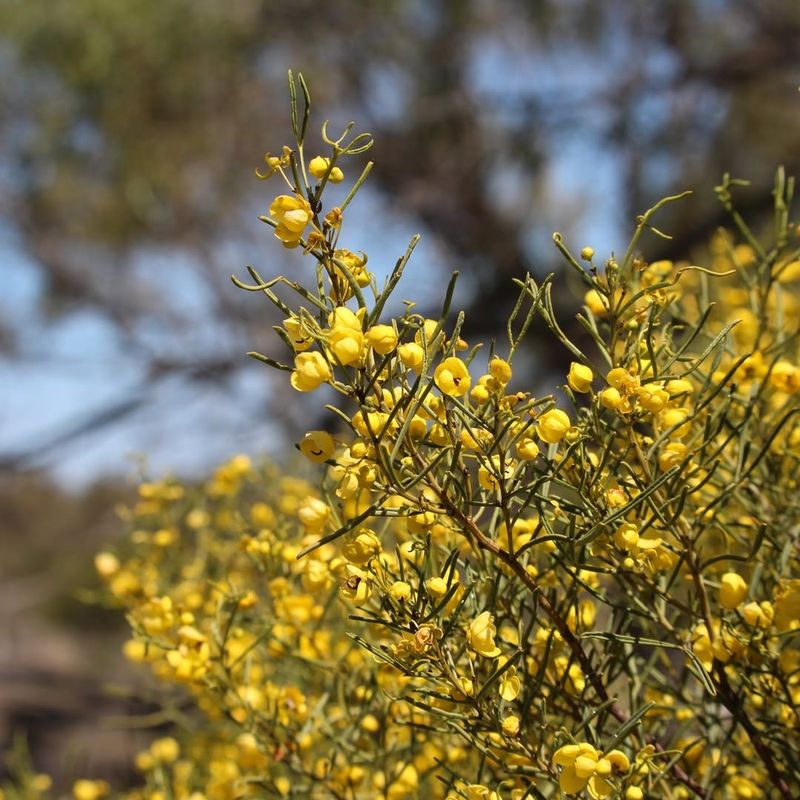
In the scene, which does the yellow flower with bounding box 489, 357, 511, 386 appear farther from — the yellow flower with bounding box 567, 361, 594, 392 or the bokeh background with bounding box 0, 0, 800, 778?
the bokeh background with bounding box 0, 0, 800, 778

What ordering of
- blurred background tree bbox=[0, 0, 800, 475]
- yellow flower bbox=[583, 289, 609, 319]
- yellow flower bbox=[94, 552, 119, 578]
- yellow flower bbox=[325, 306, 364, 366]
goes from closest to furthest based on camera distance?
1. yellow flower bbox=[325, 306, 364, 366]
2. yellow flower bbox=[583, 289, 609, 319]
3. yellow flower bbox=[94, 552, 119, 578]
4. blurred background tree bbox=[0, 0, 800, 475]

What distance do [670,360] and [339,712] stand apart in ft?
1.09

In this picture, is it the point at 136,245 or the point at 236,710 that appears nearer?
the point at 236,710

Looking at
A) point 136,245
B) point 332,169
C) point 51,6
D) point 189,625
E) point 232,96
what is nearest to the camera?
point 332,169

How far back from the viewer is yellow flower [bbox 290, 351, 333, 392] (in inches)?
11.7

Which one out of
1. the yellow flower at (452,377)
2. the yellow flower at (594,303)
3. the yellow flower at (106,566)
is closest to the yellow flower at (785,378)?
the yellow flower at (594,303)

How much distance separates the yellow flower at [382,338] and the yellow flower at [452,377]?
0.07 ft

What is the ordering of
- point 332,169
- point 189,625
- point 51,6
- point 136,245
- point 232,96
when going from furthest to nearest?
point 136,245 → point 232,96 → point 51,6 → point 189,625 → point 332,169

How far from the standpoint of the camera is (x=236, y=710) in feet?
1.73

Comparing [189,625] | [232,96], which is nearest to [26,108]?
[232,96]

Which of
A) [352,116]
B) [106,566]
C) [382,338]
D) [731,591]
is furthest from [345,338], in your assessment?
[352,116]

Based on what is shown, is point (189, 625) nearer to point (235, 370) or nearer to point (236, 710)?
point (236, 710)

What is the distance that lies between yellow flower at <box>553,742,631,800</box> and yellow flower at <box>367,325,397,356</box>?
0.56 ft

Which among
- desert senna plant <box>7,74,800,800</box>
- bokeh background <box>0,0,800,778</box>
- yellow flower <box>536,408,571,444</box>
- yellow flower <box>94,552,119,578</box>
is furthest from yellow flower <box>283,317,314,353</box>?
bokeh background <box>0,0,800,778</box>
